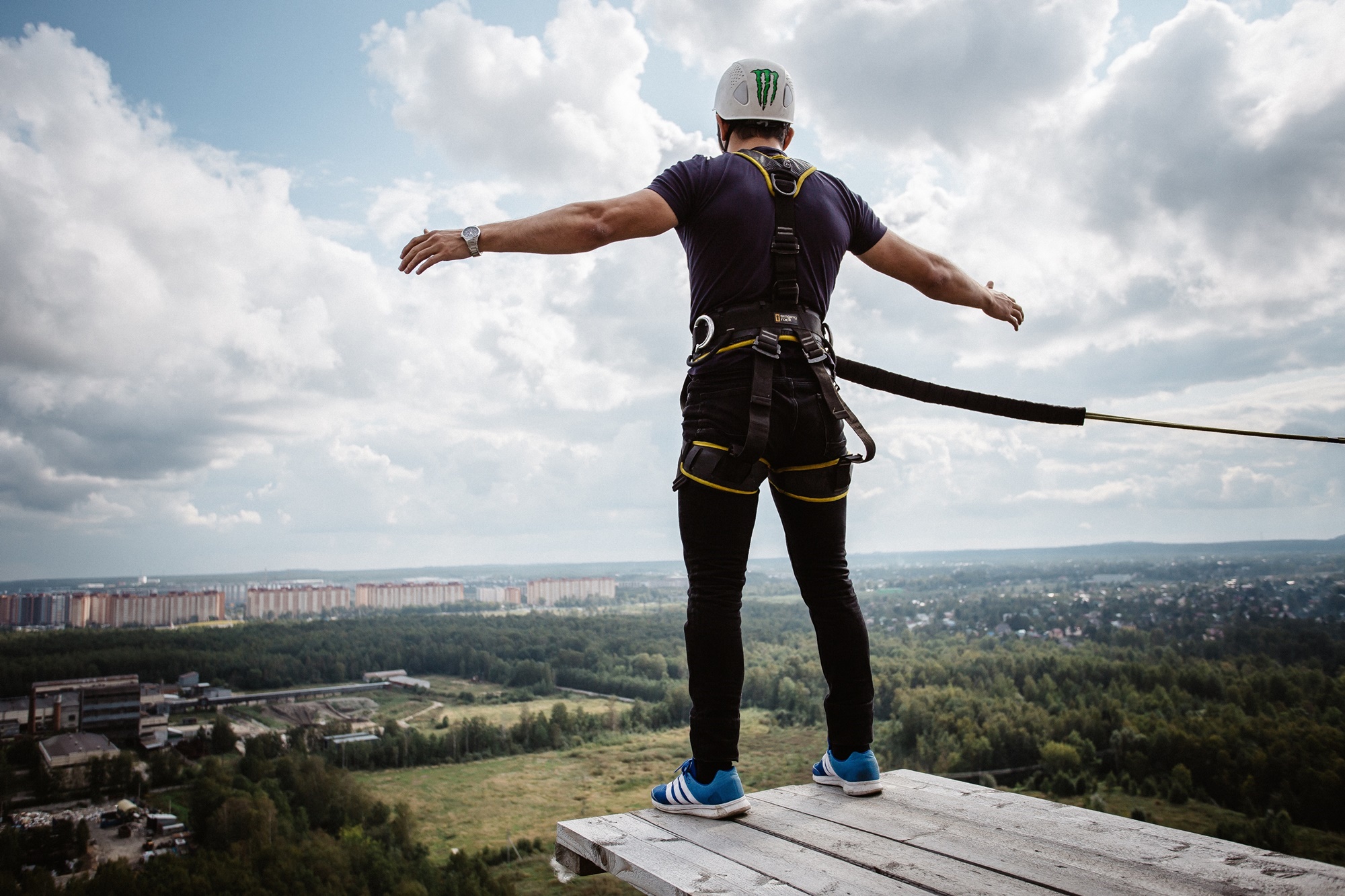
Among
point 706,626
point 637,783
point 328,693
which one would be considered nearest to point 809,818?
point 706,626

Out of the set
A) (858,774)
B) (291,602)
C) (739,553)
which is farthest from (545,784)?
(739,553)

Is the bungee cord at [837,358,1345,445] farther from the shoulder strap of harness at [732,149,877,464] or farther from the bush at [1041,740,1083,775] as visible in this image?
the bush at [1041,740,1083,775]

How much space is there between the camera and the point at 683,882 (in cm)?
163

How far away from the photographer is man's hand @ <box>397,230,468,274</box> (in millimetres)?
2061

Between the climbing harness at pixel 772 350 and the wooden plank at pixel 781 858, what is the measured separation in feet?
2.88

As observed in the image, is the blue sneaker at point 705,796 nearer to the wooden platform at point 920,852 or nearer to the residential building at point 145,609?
the wooden platform at point 920,852

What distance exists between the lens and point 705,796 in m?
2.16

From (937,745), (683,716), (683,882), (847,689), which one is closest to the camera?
(683,882)

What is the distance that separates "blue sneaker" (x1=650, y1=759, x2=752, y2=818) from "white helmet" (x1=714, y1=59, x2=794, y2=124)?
1.92 meters

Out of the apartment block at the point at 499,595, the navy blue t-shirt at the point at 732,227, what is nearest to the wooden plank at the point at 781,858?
the navy blue t-shirt at the point at 732,227

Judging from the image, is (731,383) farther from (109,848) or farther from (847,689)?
(109,848)

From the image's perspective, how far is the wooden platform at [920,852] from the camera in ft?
5.22

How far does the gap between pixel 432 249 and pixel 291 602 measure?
75.4 meters

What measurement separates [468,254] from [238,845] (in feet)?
165
